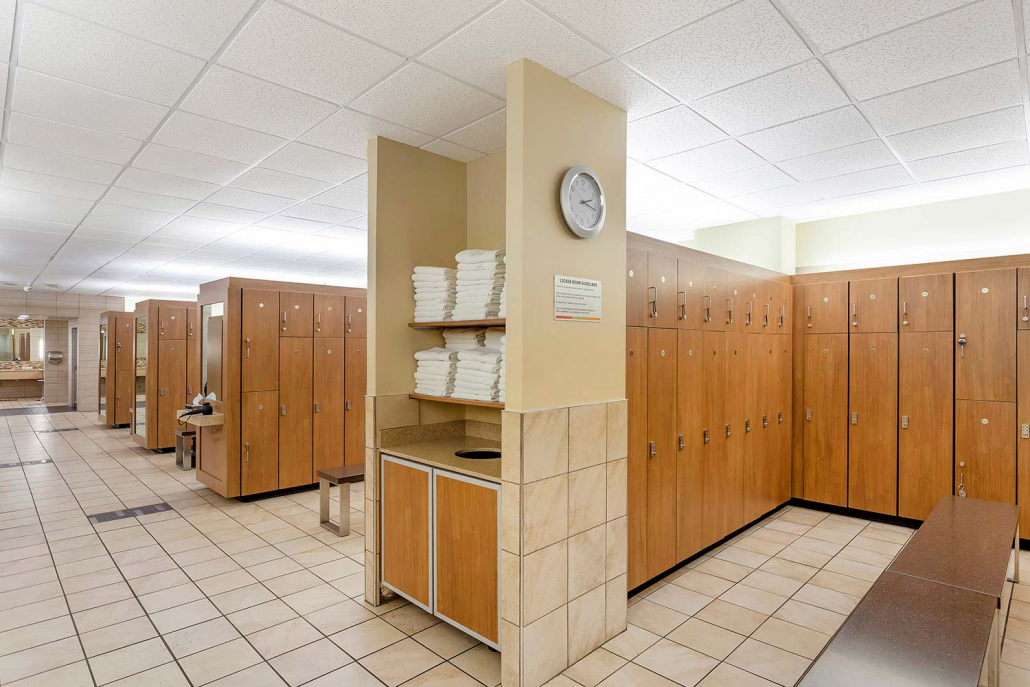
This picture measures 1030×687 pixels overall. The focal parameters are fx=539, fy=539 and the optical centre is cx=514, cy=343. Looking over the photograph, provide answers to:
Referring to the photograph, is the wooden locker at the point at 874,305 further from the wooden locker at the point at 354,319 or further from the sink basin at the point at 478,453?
the wooden locker at the point at 354,319

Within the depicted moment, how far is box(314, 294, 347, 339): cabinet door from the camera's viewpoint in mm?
6164

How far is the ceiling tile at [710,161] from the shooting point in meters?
3.73

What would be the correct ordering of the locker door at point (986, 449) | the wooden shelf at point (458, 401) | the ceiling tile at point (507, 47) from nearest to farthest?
1. the ceiling tile at point (507, 47)
2. the wooden shelf at point (458, 401)
3. the locker door at point (986, 449)

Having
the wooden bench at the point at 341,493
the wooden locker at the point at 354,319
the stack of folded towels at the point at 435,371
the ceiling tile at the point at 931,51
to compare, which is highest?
the ceiling tile at the point at 931,51

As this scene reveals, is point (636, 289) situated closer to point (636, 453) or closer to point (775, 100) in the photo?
point (636, 453)

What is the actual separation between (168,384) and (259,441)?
3.84 m

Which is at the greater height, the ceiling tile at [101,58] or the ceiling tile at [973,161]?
the ceiling tile at [973,161]

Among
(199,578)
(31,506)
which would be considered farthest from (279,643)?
(31,506)

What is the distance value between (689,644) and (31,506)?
650 centimetres

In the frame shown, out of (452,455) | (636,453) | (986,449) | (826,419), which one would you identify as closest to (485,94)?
(452,455)

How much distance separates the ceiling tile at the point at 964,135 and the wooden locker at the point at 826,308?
1.64 metres

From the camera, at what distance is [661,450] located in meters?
3.68

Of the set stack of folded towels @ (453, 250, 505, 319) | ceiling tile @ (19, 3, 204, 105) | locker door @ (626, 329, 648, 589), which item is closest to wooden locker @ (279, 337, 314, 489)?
stack of folded towels @ (453, 250, 505, 319)

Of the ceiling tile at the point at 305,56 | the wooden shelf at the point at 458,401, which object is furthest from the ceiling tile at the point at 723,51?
the wooden shelf at the point at 458,401
